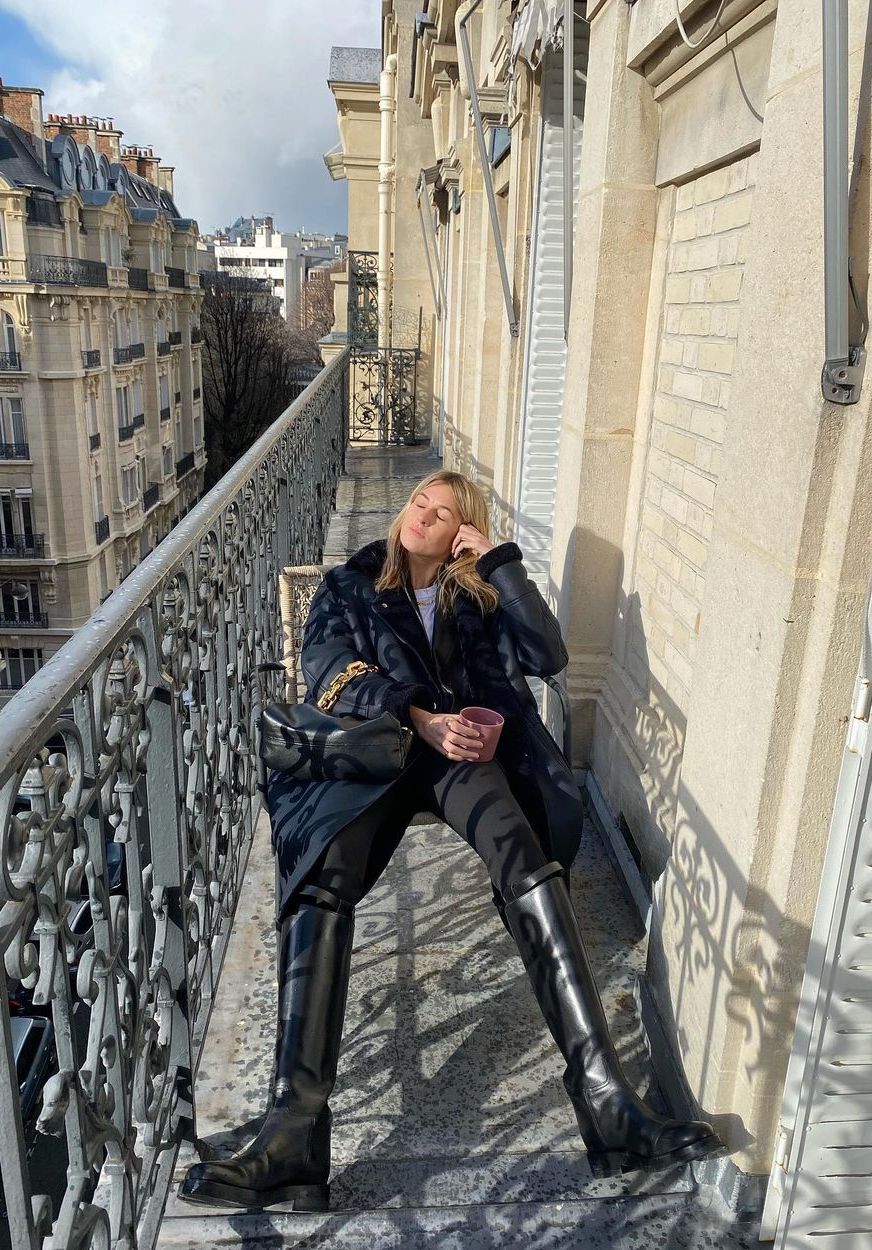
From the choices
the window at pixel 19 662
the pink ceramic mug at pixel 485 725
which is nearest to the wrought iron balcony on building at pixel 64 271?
the window at pixel 19 662

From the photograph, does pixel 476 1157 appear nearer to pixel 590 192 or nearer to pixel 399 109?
pixel 590 192

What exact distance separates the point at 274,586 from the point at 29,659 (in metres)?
27.4

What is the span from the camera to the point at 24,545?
86.2 ft

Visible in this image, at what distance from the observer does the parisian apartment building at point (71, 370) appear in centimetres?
2427

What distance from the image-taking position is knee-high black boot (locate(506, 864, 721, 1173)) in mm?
2131

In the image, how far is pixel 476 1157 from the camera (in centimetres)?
237

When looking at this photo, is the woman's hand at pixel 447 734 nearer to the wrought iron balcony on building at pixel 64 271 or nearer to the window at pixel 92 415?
the wrought iron balcony on building at pixel 64 271

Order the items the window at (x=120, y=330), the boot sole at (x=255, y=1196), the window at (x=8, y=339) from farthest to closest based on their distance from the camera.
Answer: the window at (x=120, y=330)
the window at (x=8, y=339)
the boot sole at (x=255, y=1196)

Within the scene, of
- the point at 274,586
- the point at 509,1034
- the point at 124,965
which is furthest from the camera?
the point at 274,586

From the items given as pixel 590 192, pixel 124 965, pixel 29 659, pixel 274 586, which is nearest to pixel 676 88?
pixel 590 192

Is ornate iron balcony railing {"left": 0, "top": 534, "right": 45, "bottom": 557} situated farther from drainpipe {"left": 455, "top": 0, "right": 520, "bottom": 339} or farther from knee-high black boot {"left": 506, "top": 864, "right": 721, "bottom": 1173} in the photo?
knee-high black boot {"left": 506, "top": 864, "right": 721, "bottom": 1173}

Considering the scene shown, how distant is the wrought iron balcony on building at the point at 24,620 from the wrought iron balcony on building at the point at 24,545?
6.58 feet

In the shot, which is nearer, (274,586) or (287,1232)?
(287,1232)

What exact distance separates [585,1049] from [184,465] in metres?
38.1
